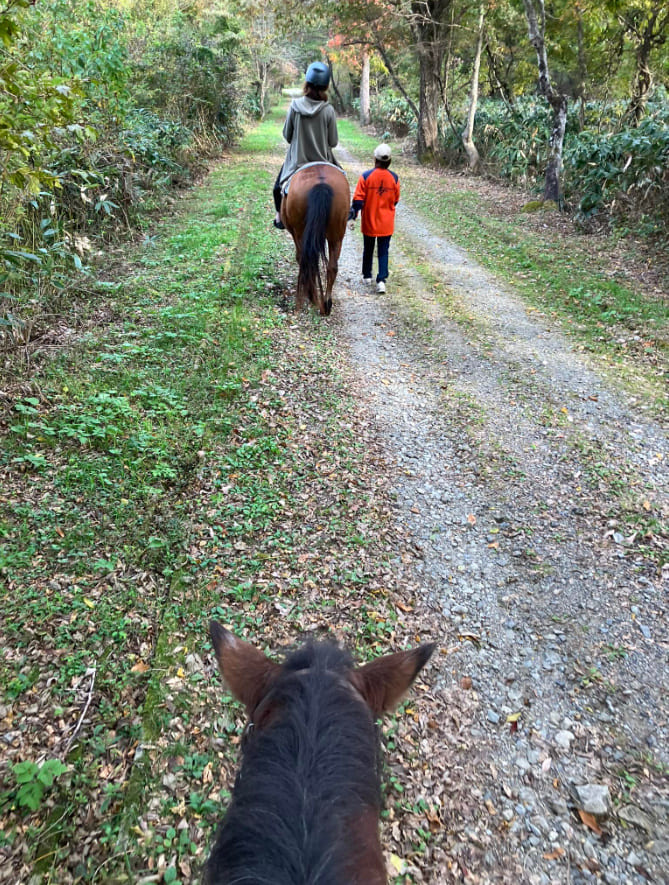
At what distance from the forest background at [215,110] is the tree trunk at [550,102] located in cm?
4

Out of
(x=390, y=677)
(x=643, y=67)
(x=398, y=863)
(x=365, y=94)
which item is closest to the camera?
(x=390, y=677)

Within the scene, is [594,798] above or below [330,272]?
below

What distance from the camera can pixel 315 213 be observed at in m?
6.46

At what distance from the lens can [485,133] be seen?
58.1 ft

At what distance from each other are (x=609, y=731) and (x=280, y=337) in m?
5.09

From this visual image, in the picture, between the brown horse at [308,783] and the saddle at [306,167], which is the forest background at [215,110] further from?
the brown horse at [308,783]

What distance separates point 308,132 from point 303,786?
7406 mm

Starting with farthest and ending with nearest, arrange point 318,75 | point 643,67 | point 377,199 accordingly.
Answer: point 643,67 → point 377,199 → point 318,75

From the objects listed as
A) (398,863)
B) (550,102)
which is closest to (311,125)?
(550,102)

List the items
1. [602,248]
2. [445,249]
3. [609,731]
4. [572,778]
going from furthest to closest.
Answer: [445,249]
[602,248]
[609,731]
[572,778]

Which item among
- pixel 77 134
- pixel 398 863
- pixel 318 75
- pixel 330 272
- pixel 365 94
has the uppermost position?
pixel 365 94

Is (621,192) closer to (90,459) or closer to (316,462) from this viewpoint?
(316,462)

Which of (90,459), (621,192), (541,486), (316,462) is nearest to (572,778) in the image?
(541,486)

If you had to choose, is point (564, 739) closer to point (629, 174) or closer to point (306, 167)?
point (306, 167)
